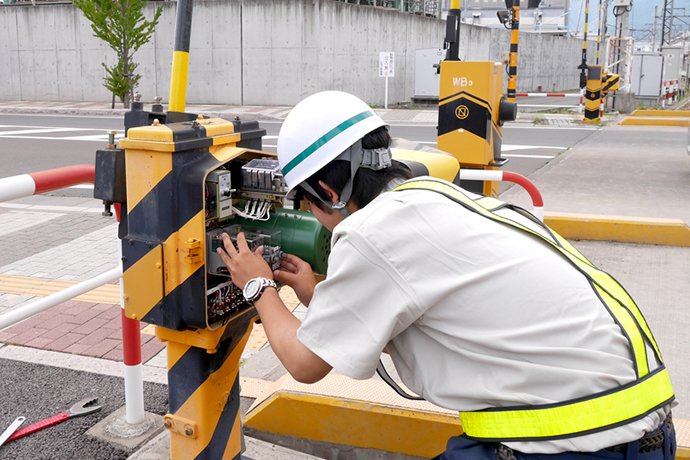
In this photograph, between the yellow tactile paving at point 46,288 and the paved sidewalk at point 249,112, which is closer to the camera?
the yellow tactile paving at point 46,288

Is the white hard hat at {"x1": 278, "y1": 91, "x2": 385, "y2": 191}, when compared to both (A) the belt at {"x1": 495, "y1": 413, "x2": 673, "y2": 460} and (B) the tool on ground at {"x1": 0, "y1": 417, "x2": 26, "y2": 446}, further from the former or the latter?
(B) the tool on ground at {"x1": 0, "y1": 417, "x2": 26, "y2": 446}

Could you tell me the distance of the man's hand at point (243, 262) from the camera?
172cm

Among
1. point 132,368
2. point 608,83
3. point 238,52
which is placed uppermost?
point 238,52

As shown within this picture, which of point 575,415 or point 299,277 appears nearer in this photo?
point 575,415

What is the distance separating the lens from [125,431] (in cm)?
276

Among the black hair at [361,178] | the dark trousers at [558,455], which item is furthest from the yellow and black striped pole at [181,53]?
the dark trousers at [558,455]

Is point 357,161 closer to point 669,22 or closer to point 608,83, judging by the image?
point 608,83

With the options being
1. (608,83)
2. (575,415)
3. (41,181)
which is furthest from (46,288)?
(608,83)

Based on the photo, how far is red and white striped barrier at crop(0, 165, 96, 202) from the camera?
1.89 meters

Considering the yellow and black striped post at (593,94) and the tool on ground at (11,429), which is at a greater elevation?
the yellow and black striped post at (593,94)

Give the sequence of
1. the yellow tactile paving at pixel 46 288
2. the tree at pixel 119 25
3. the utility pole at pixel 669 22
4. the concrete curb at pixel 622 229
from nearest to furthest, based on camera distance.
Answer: the yellow tactile paving at pixel 46 288 < the concrete curb at pixel 622 229 < the tree at pixel 119 25 < the utility pole at pixel 669 22

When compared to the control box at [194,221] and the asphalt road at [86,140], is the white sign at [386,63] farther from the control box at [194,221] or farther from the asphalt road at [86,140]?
the control box at [194,221]

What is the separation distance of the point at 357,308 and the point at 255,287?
380 millimetres

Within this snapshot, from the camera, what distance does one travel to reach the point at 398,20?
21.5 metres
